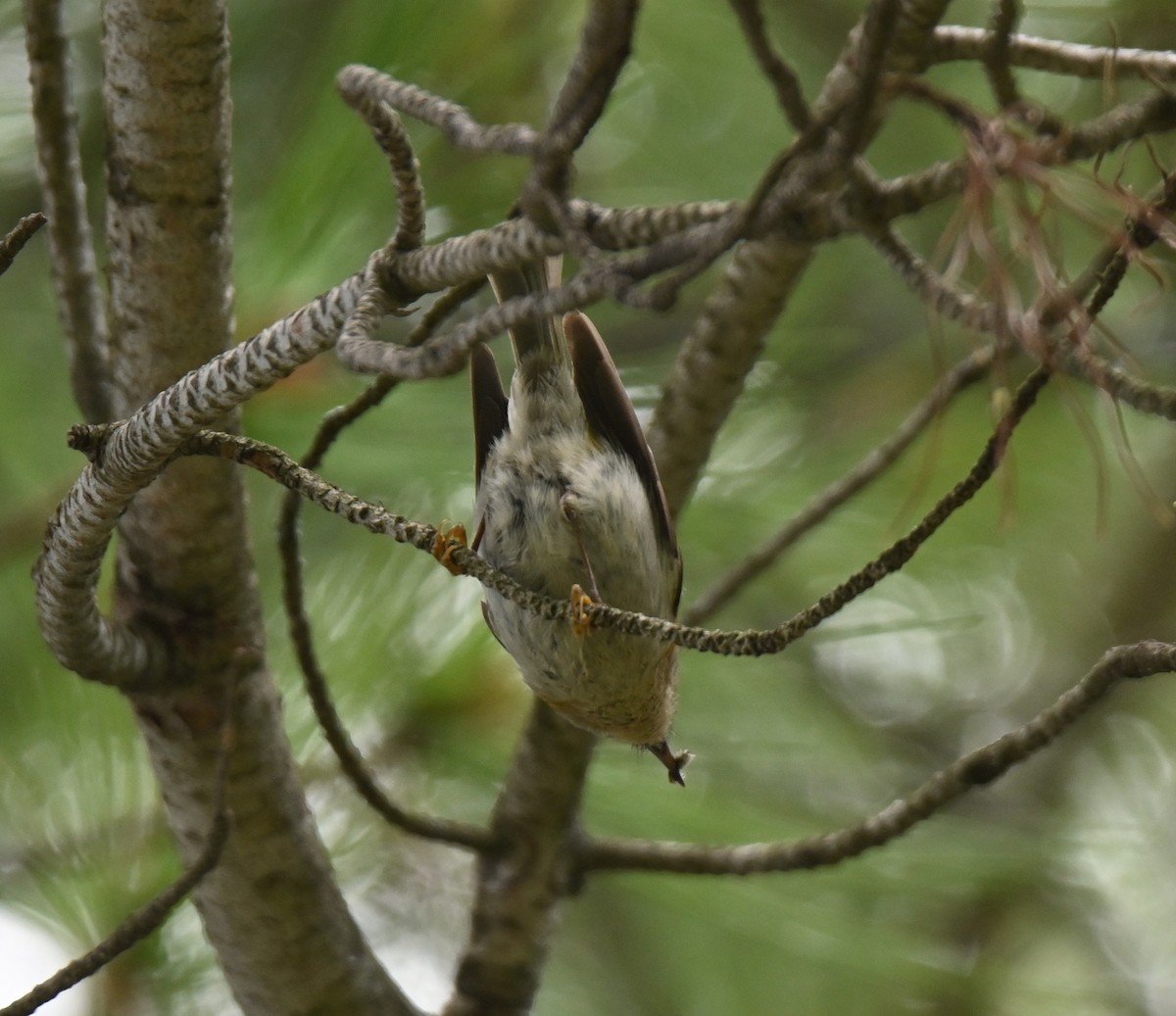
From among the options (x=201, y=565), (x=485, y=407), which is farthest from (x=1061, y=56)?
(x=201, y=565)

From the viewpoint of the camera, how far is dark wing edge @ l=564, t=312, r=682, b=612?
6.64 feet

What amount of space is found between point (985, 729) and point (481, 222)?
1935mm

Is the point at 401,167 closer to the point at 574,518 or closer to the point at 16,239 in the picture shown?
the point at 16,239

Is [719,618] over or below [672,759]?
over

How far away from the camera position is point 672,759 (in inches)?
86.8

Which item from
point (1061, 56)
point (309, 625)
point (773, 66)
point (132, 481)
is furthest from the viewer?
point (309, 625)

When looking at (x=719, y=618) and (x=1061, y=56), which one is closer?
(x=1061, y=56)

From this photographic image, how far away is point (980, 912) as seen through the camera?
3.11 meters

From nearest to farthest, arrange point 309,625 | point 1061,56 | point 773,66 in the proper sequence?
1. point 773,66
2. point 1061,56
3. point 309,625

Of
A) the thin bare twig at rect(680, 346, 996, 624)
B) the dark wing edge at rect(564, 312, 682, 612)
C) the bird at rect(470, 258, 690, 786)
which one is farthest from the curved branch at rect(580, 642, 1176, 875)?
the dark wing edge at rect(564, 312, 682, 612)

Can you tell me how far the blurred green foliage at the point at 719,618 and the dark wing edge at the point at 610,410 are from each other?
21 centimetres

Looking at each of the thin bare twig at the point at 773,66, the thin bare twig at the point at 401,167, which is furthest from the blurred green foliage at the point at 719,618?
the thin bare twig at the point at 401,167

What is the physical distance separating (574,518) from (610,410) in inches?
7.4

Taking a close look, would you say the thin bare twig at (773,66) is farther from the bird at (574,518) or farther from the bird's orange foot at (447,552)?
the bird at (574,518)
